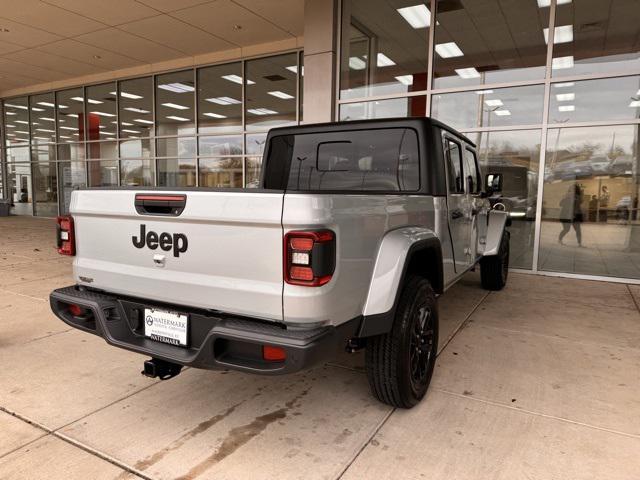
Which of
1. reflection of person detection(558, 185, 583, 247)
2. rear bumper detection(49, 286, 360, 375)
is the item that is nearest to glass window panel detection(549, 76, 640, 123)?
reflection of person detection(558, 185, 583, 247)

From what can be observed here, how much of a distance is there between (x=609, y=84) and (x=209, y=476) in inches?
298

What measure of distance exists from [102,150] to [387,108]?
430 inches

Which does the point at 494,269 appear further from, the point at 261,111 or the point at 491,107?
the point at 261,111

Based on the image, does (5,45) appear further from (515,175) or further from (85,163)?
(515,175)

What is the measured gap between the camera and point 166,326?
2.23 metres

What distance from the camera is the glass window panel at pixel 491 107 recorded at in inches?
281

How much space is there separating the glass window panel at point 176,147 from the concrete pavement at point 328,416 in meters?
9.05

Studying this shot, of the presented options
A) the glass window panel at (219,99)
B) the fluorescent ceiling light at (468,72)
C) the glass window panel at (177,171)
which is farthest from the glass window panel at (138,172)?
the fluorescent ceiling light at (468,72)

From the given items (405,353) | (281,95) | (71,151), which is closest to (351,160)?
(405,353)

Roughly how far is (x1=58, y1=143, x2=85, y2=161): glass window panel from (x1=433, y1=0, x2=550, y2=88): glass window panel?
13.0 metres

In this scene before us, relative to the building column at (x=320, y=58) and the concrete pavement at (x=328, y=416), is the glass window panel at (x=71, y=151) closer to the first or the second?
the building column at (x=320, y=58)

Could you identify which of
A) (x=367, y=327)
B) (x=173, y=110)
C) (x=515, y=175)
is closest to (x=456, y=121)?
(x=515, y=175)

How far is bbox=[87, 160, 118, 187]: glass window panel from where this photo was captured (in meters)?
14.7

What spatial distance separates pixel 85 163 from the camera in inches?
607
